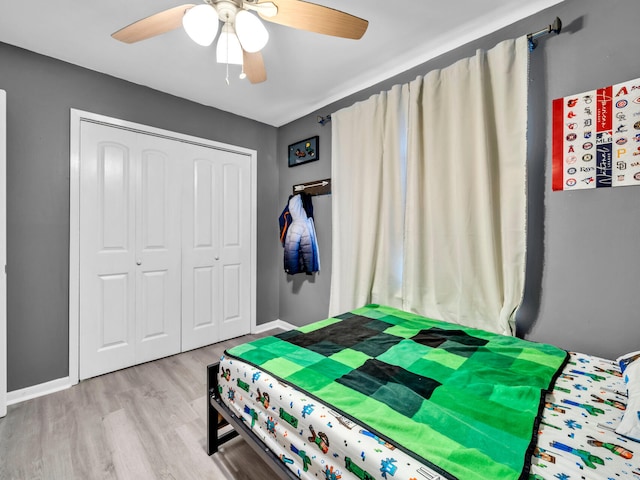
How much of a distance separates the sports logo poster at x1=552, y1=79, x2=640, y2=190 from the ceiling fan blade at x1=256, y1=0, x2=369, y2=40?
50.4 inches

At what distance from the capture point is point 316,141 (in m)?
3.24

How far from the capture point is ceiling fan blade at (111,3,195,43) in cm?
141

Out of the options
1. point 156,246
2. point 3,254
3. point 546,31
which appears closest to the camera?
point 546,31

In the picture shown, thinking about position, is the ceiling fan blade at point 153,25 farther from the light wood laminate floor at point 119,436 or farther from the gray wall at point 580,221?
the light wood laminate floor at point 119,436

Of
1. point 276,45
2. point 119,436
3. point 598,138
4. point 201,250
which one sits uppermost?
point 276,45

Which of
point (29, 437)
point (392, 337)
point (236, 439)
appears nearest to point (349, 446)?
point (392, 337)

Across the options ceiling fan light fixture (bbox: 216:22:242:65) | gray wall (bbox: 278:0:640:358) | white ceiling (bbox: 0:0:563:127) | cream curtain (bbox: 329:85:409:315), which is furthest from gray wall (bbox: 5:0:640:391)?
ceiling fan light fixture (bbox: 216:22:242:65)

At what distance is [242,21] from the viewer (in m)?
1.35

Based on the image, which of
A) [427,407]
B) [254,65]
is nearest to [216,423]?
[427,407]

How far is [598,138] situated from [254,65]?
199 cm

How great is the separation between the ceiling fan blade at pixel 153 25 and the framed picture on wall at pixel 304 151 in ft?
6.10

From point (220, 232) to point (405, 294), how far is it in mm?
2057

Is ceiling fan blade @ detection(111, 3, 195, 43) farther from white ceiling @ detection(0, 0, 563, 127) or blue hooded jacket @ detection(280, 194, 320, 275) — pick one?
blue hooded jacket @ detection(280, 194, 320, 275)

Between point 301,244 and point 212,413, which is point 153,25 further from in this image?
point 301,244
